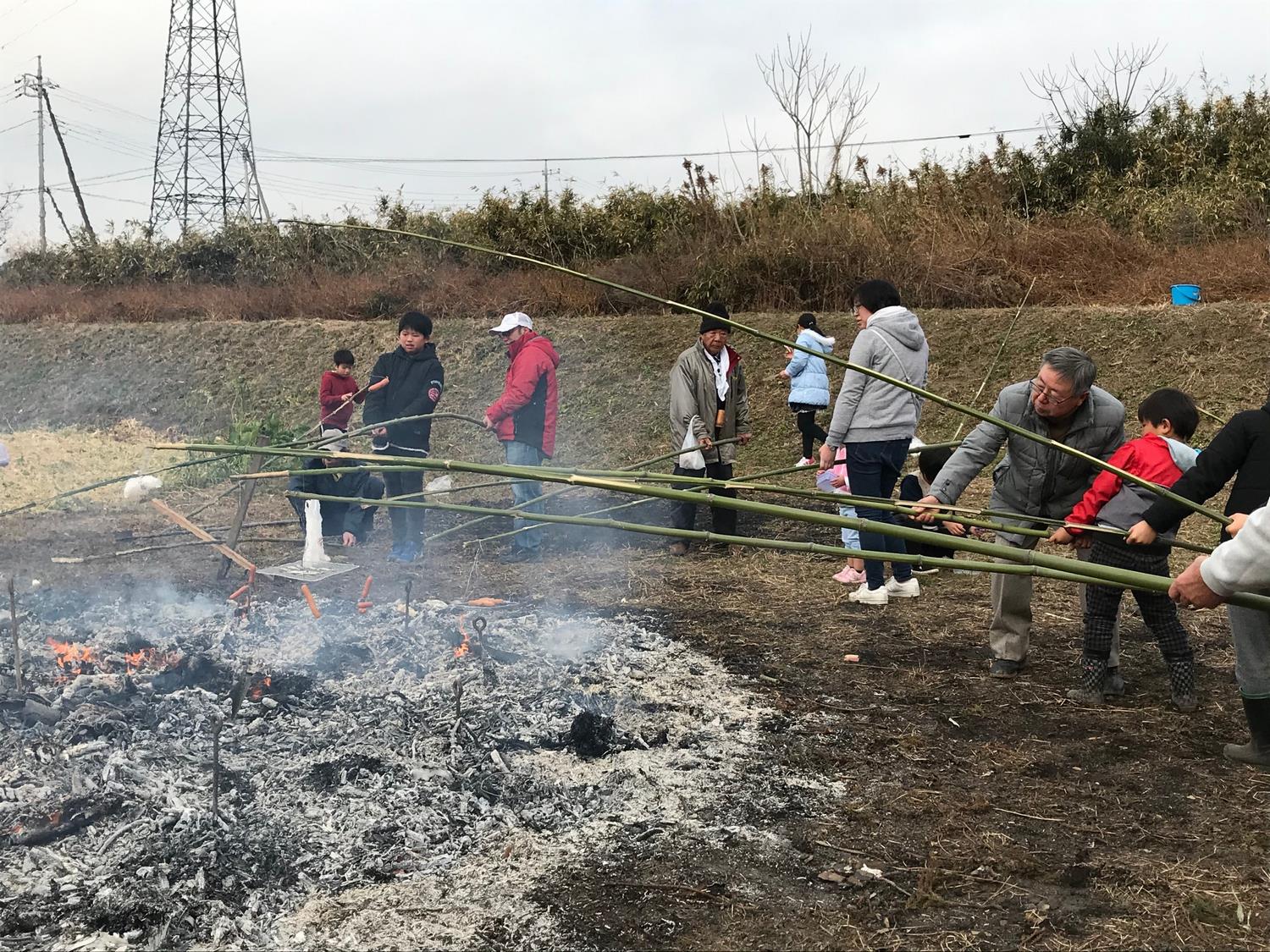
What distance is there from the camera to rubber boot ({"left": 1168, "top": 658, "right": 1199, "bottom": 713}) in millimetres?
4441

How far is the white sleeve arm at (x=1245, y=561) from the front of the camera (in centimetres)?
247

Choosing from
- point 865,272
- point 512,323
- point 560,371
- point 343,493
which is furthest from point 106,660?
point 865,272

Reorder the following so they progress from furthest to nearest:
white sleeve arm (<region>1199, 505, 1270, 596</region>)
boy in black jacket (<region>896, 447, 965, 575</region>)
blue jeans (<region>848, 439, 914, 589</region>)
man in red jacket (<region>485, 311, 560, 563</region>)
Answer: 1. man in red jacket (<region>485, 311, 560, 563</region>)
2. blue jeans (<region>848, 439, 914, 589</region>)
3. boy in black jacket (<region>896, 447, 965, 575</region>)
4. white sleeve arm (<region>1199, 505, 1270, 596</region>)

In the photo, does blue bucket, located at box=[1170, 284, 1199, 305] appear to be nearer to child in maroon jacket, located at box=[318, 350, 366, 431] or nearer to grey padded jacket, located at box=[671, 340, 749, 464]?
grey padded jacket, located at box=[671, 340, 749, 464]

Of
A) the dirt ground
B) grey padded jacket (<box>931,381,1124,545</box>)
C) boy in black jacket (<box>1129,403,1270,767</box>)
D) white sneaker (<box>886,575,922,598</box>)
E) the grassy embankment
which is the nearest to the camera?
the dirt ground

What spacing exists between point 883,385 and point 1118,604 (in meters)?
1.93

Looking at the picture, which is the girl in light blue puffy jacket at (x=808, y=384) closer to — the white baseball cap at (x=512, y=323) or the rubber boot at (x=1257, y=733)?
the white baseball cap at (x=512, y=323)

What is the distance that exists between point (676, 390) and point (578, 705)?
3877 mm

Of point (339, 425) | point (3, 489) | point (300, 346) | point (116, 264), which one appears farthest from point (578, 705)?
point (116, 264)

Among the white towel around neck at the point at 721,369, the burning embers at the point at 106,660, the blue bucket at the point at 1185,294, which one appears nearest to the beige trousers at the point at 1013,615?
the white towel around neck at the point at 721,369

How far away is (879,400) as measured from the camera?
19.3ft

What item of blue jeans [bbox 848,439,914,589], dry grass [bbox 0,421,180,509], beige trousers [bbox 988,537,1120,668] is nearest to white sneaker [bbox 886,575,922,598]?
blue jeans [bbox 848,439,914,589]

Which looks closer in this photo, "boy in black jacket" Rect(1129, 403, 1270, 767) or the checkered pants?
"boy in black jacket" Rect(1129, 403, 1270, 767)

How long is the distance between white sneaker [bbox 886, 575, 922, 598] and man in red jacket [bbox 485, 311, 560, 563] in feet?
8.83
